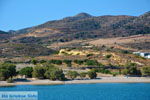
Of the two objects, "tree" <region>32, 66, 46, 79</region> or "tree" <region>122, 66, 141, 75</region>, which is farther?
"tree" <region>122, 66, 141, 75</region>

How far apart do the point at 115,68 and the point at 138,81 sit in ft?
53.5

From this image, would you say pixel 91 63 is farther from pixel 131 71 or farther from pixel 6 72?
pixel 6 72

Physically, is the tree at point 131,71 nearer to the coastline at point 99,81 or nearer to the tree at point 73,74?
the coastline at point 99,81

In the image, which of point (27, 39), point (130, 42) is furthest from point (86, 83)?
point (27, 39)

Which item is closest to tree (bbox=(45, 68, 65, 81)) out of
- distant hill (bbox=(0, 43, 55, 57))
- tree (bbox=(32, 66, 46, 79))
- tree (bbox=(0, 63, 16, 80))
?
tree (bbox=(32, 66, 46, 79))

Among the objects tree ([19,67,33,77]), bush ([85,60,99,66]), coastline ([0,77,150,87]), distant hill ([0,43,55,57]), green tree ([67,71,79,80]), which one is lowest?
coastline ([0,77,150,87])

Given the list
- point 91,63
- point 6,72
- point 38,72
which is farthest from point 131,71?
point 6,72

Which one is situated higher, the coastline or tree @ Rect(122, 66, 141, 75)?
tree @ Rect(122, 66, 141, 75)

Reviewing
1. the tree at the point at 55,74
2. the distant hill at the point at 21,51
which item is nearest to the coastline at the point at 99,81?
the tree at the point at 55,74

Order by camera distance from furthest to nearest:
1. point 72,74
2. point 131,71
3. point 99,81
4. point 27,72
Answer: point 131,71
point 27,72
point 72,74
point 99,81

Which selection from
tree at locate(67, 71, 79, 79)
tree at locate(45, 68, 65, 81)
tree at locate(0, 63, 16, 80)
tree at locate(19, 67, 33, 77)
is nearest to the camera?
tree at locate(45, 68, 65, 81)

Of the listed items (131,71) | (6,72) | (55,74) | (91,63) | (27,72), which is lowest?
(131,71)

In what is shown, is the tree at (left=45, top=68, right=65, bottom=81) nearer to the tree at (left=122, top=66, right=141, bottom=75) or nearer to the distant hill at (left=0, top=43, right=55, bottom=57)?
the tree at (left=122, top=66, right=141, bottom=75)

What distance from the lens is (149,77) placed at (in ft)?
268
